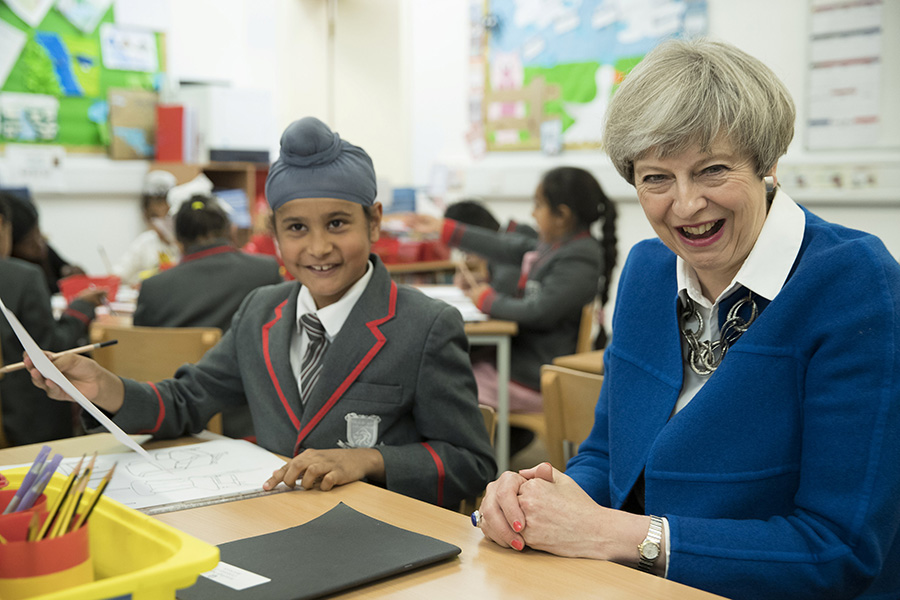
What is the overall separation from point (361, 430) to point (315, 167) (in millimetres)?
500

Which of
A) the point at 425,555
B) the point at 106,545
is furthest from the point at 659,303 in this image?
the point at 106,545

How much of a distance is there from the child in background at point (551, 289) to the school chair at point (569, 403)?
1412 mm

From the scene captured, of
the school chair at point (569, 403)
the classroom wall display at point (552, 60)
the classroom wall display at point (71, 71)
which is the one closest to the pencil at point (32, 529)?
the school chair at point (569, 403)

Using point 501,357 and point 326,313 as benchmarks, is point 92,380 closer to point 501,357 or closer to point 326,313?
point 326,313

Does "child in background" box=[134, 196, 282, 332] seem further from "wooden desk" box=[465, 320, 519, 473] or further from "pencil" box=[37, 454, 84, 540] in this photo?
"pencil" box=[37, 454, 84, 540]

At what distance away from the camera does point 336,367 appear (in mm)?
1510

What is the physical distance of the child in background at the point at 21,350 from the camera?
2703 mm

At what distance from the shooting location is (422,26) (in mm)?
6527

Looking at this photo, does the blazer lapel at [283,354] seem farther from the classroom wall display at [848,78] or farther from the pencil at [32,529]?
the classroom wall display at [848,78]

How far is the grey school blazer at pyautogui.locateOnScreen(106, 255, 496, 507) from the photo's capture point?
1.50 m

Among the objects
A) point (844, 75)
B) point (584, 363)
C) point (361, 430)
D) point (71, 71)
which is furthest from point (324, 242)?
point (71, 71)

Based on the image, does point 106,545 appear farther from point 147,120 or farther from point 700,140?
point 147,120

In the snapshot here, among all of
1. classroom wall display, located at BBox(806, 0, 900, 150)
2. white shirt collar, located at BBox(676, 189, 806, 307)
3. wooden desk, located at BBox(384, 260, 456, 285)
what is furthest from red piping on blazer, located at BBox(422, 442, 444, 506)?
classroom wall display, located at BBox(806, 0, 900, 150)

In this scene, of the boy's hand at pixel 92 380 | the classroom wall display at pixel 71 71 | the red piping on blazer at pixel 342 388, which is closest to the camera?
the boy's hand at pixel 92 380
